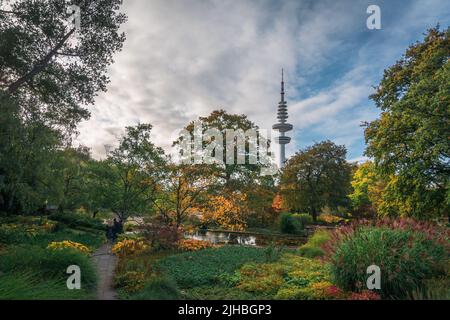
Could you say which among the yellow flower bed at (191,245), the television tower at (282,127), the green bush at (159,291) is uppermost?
the television tower at (282,127)

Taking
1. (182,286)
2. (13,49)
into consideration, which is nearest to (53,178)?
(13,49)

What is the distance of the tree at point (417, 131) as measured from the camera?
11775 mm

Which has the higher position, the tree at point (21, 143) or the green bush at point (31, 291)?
the tree at point (21, 143)

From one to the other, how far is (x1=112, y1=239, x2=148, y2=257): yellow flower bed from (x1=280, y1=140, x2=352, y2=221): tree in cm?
2234

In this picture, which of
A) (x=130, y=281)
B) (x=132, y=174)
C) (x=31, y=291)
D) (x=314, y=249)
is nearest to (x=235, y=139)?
(x=132, y=174)

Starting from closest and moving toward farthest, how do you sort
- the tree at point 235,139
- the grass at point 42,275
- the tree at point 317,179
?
1. the grass at point 42,275
2. the tree at point 235,139
3. the tree at point 317,179

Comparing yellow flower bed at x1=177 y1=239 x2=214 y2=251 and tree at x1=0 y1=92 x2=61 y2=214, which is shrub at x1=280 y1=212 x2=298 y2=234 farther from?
tree at x1=0 y1=92 x2=61 y2=214

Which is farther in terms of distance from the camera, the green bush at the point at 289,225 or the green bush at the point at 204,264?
the green bush at the point at 289,225

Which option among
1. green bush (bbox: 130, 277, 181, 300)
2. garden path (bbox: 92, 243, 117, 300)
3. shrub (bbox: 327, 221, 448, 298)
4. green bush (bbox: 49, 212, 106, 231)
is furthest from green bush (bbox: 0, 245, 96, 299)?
green bush (bbox: 49, 212, 106, 231)

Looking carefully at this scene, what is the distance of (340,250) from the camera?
7008mm

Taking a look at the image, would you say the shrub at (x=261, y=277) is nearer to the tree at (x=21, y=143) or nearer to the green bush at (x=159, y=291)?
the green bush at (x=159, y=291)

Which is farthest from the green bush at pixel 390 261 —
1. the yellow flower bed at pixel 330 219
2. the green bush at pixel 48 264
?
the yellow flower bed at pixel 330 219

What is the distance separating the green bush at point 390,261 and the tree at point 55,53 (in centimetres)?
1122
